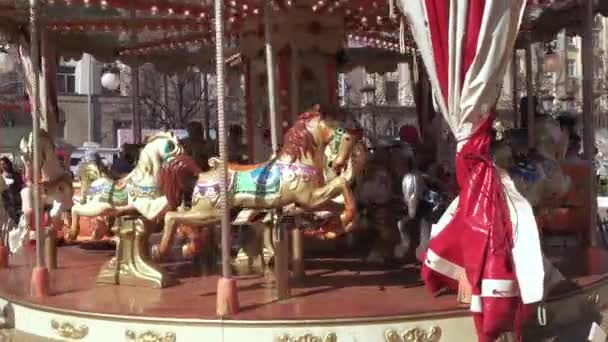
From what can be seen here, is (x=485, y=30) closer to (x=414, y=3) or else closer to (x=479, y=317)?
(x=414, y=3)

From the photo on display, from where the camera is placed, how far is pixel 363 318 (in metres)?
6.05

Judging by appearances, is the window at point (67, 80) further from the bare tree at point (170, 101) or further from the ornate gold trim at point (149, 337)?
the ornate gold trim at point (149, 337)

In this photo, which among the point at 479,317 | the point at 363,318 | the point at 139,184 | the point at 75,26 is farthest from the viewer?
the point at 75,26

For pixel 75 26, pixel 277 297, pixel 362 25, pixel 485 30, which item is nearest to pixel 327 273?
pixel 277 297

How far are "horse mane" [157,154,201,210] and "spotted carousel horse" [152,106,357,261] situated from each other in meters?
0.35

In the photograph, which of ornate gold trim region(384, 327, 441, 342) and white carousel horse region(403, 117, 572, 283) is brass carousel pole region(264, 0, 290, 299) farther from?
white carousel horse region(403, 117, 572, 283)

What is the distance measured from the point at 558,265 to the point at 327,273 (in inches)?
98.7

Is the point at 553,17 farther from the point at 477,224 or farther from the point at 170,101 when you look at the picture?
the point at 170,101

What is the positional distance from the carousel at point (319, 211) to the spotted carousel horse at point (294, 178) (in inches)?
0.7

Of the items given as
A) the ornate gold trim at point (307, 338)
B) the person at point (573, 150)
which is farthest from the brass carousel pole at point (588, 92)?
the ornate gold trim at point (307, 338)

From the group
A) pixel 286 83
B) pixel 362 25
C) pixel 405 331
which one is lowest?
pixel 405 331

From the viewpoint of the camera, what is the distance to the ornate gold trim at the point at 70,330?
21.6 feet

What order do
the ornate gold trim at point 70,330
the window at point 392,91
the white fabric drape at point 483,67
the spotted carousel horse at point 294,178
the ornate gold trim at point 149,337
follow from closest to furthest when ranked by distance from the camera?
1. the white fabric drape at point 483,67
2. the ornate gold trim at point 149,337
3. the ornate gold trim at point 70,330
4. the spotted carousel horse at point 294,178
5. the window at point 392,91

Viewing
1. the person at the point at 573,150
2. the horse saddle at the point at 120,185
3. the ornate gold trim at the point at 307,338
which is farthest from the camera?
the person at the point at 573,150
